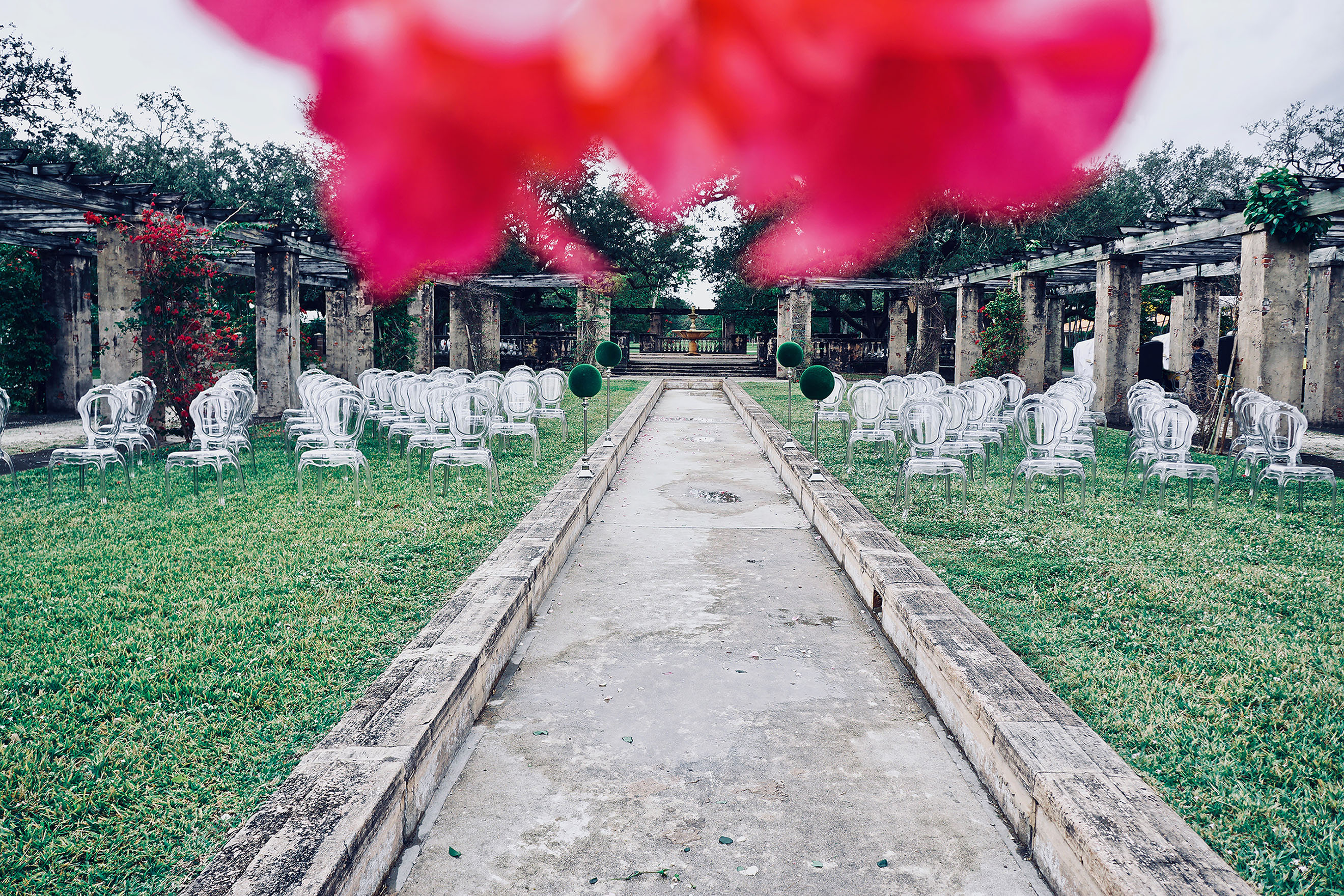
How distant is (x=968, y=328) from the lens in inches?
744

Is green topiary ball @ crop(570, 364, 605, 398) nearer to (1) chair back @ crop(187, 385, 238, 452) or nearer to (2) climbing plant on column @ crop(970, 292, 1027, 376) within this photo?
(1) chair back @ crop(187, 385, 238, 452)

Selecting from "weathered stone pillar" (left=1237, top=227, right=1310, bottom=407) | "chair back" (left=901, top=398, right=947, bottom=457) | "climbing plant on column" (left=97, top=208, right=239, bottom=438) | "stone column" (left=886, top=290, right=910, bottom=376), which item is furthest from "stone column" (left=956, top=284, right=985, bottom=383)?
"climbing plant on column" (left=97, top=208, right=239, bottom=438)

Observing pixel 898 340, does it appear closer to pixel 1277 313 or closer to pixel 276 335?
pixel 1277 313

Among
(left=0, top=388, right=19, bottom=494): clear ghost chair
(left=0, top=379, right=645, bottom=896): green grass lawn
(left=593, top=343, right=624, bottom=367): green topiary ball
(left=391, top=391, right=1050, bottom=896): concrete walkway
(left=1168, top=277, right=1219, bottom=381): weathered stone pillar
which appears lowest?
(left=391, top=391, right=1050, bottom=896): concrete walkway

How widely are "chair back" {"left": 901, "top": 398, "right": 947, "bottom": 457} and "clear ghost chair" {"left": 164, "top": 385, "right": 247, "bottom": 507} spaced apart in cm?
571

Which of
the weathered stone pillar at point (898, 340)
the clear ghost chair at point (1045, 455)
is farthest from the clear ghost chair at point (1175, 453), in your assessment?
the weathered stone pillar at point (898, 340)

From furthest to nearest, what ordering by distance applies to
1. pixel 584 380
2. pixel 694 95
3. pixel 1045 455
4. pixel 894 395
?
pixel 894 395, pixel 584 380, pixel 1045 455, pixel 694 95

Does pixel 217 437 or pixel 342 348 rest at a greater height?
pixel 342 348

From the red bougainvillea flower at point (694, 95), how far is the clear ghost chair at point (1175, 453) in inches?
300

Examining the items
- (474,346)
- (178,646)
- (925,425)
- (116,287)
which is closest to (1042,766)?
(178,646)

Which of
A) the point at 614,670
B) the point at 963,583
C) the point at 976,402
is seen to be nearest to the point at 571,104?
the point at 614,670

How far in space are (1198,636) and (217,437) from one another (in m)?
7.53

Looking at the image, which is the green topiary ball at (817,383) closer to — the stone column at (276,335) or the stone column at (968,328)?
the stone column at (276,335)

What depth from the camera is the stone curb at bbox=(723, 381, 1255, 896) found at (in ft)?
6.69
